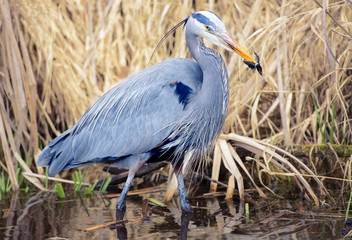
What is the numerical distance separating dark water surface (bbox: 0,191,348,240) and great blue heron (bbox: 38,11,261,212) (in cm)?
25

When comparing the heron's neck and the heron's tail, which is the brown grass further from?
the heron's neck

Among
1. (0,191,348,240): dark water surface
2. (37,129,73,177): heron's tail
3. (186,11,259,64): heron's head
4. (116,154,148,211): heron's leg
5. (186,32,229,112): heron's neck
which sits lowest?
(0,191,348,240): dark water surface

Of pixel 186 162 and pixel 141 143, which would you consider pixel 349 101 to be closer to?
pixel 186 162

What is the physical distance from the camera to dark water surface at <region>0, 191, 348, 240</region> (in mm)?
3424

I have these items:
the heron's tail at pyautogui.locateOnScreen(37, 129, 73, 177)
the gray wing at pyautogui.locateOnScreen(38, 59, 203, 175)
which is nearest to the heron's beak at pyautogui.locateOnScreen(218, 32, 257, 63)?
the gray wing at pyautogui.locateOnScreen(38, 59, 203, 175)

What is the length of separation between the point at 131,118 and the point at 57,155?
72 cm

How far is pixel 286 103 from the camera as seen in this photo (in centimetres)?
493

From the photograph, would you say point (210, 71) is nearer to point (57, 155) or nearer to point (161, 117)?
point (161, 117)

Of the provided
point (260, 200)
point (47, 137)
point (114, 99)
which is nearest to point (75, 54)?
point (47, 137)

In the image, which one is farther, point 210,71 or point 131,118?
point 131,118

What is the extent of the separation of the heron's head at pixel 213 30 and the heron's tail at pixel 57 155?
1.38 meters

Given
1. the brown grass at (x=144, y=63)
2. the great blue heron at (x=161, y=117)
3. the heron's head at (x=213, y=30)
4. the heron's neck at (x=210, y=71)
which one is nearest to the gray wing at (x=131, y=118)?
the great blue heron at (x=161, y=117)

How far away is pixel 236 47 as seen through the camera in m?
3.62

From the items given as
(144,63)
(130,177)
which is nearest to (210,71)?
(130,177)
